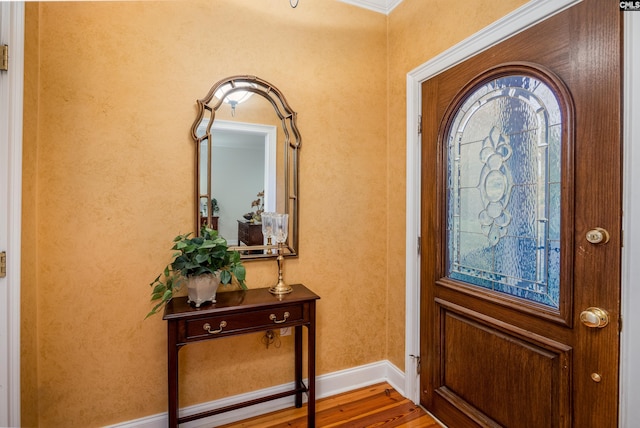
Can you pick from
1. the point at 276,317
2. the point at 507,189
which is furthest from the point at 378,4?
the point at 276,317

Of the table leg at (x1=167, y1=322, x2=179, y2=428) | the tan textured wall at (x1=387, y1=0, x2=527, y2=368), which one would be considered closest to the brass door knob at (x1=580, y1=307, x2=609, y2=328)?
the tan textured wall at (x1=387, y1=0, x2=527, y2=368)

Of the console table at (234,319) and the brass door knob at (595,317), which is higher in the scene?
the brass door knob at (595,317)

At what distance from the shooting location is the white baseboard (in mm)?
1794

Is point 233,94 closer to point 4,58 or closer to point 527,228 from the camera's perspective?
point 4,58

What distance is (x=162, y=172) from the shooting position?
1.78 m

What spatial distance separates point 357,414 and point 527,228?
1491 millimetres

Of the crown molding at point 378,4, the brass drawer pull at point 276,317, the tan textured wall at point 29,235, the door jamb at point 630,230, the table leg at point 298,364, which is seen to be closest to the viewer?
the door jamb at point 630,230

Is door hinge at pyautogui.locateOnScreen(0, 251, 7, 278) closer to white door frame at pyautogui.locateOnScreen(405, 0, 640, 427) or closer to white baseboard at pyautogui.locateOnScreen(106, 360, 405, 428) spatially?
white baseboard at pyautogui.locateOnScreen(106, 360, 405, 428)

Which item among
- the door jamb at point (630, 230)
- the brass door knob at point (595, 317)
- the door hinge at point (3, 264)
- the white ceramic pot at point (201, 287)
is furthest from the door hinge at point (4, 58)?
the brass door knob at point (595, 317)

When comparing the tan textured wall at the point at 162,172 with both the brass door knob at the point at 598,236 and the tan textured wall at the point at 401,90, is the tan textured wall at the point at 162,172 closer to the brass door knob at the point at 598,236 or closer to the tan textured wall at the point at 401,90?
the tan textured wall at the point at 401,90

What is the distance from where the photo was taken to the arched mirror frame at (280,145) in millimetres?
1825

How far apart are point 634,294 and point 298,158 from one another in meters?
1.67

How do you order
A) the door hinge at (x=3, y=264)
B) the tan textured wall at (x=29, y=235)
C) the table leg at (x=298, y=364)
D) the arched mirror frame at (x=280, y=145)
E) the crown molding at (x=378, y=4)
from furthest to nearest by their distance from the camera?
the crown molding at (x=378, y=4)
the table leg at (x=298, y=364)
the arched mirror frame at (x=280, y=145)
the tan textured wall at (x=29, y=235)
the door hinge at (x=3, y=264)

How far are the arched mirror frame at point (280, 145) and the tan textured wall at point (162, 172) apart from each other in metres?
0.07
